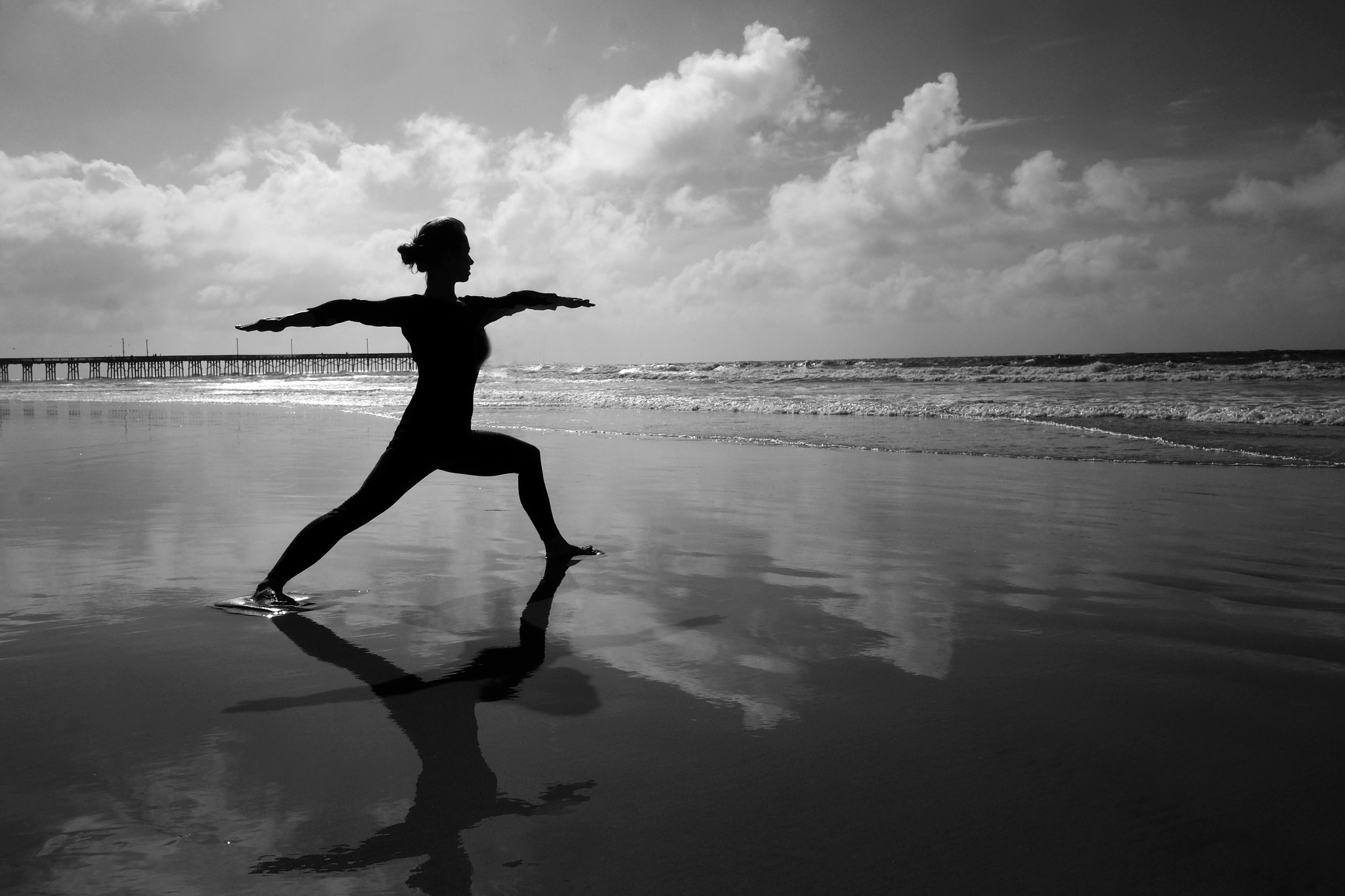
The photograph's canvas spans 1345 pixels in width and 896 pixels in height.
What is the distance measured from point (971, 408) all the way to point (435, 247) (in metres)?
17.8

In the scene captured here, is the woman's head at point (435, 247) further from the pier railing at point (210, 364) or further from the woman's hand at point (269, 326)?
the pier railing at point (210, 364)

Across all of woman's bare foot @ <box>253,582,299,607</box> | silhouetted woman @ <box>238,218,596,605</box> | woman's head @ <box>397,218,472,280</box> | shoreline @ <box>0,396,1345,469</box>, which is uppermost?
woman's head @ <box>397,218,472,280</box>

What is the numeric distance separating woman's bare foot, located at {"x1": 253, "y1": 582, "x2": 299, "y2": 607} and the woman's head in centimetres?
161

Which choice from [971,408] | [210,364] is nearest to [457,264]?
[971,408]

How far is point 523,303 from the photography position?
457cm

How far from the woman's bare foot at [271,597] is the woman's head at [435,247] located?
1.61 m

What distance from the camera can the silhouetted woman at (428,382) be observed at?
4.06m

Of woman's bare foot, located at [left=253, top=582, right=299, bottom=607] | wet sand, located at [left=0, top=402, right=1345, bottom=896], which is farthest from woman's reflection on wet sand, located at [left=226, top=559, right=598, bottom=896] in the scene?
woman's bare foot, located at [left=253, top=582, right=299, bottom=607]

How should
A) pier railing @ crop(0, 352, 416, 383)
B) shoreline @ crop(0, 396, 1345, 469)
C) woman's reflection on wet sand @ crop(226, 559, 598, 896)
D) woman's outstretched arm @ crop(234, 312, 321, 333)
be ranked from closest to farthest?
1. woman's reflection on wet sand @ crop(226, 559, 598, 896)
2. woman's outstretched arm @ crop(234, 312, 321, 333)
3. shoreline @ crop(0, 396, 1345, 469)
4. pier railing @ crop(0, 352, 416, 383)

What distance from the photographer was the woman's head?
4230 millimetres

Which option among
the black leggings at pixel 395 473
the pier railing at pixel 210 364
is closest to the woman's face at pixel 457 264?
the black leggings at pixel 395 473

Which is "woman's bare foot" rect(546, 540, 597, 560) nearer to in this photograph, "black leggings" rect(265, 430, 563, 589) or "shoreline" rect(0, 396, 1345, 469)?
"black leggings" rect(265, 430, 563, 589)

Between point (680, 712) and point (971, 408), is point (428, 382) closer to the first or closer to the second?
point (680, 712)

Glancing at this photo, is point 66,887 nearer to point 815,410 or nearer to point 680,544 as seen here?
point 680,544
